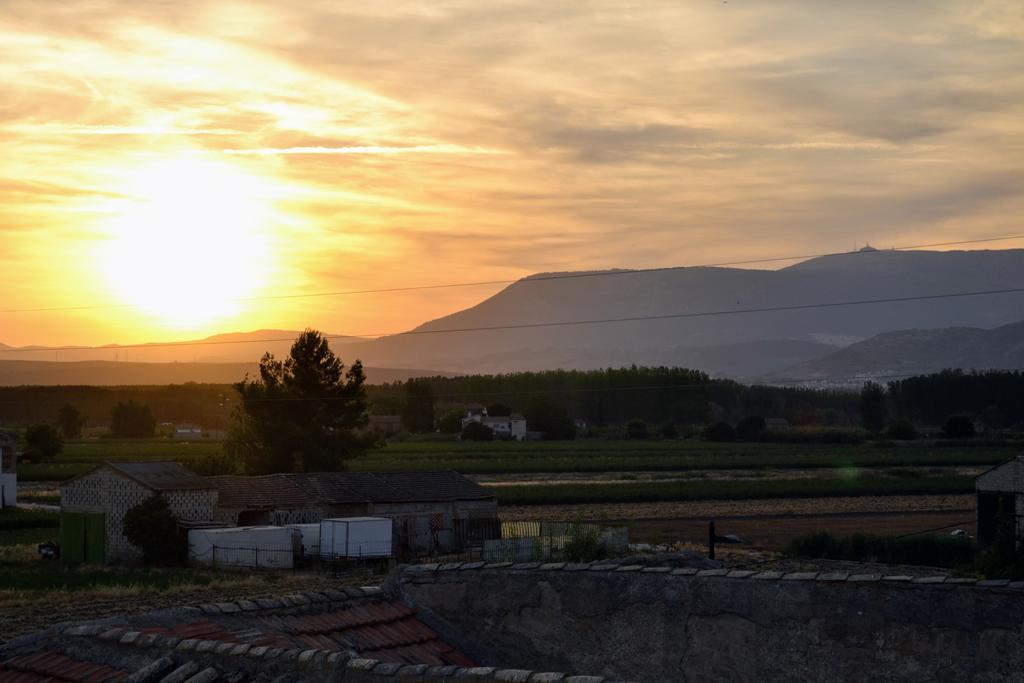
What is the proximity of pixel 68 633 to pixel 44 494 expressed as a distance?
60.2m

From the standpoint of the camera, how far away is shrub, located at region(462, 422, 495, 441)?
11931cm

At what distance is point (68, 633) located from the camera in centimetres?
1112

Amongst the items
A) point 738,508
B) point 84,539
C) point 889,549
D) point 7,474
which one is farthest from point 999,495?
point 7,474

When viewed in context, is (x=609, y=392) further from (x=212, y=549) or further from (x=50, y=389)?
(x=212, y=549)

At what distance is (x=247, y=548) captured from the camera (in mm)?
38969

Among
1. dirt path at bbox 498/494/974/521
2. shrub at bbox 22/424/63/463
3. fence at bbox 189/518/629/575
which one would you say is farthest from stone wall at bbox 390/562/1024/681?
shrub at bbox 22/424/63/463

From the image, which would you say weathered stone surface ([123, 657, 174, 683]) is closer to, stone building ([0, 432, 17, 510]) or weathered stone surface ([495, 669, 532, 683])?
weathered stone surface ([495, 669, 532, 683])

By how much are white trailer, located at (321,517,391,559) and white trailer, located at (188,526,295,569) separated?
1163 millimetres

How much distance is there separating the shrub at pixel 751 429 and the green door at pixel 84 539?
89179 millimetres

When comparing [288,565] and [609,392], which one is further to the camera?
[609,392]

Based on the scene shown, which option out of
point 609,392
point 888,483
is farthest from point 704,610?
point 609,392

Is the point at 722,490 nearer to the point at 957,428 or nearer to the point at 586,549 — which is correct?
the point at 586,549

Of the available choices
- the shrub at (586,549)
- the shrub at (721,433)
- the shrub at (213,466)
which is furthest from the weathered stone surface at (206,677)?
the shrub at (721,433)

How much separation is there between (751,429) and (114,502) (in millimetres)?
90858
